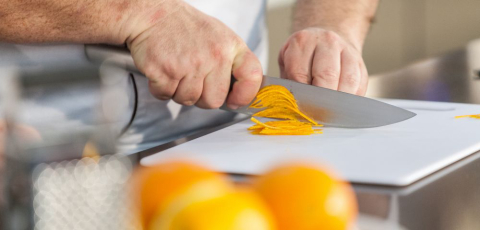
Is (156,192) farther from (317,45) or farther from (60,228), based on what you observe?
(317,45)

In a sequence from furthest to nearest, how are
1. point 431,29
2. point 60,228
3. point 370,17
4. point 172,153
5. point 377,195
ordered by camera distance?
1. point 431,29
2. point 370,17
3. point 172,153
4. point 377,195
5. point 60,228

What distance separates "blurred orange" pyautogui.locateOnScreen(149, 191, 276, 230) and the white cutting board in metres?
0.33

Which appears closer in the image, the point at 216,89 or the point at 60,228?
the point at 60,228

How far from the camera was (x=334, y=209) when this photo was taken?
37 cm

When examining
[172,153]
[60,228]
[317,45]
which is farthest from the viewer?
[317,45]

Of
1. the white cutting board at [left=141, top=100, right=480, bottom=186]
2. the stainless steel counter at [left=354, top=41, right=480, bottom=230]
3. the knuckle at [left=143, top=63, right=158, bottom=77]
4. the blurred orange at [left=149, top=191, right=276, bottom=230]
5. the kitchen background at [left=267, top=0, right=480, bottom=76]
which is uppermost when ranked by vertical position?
the kitchen background at [left=267, top=0, right=480, bottom=76]

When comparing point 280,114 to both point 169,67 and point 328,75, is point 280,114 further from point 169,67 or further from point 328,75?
point 169,67

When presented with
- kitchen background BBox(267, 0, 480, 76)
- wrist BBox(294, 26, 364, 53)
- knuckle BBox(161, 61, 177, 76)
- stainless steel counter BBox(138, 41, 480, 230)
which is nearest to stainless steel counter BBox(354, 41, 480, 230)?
stainless steel counter BBox(138, 41, 480, 230)

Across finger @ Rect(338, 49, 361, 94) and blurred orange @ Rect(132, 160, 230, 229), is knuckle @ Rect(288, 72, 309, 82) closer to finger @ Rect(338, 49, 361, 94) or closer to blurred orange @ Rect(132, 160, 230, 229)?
finger @ Rect(338, 49, 361, 94)

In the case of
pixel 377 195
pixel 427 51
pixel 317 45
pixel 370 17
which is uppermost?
pixel 427 51

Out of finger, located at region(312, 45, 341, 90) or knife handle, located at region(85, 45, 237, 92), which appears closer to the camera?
knife handle, located at region(85, 45, 237, 92)

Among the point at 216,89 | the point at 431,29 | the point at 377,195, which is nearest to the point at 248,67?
the point at 216,89

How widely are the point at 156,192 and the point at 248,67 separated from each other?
638 mm

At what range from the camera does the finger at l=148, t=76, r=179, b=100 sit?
0.99m
